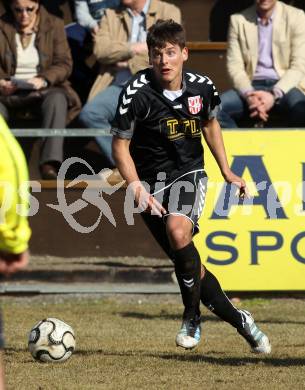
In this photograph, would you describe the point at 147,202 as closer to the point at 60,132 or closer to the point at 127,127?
the point at 127,127

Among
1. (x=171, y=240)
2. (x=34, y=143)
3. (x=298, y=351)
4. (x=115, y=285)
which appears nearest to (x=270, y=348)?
(x=298, y=351)

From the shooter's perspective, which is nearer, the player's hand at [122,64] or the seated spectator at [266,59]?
the seated spectator at [266,59]

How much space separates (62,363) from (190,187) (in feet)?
4.61

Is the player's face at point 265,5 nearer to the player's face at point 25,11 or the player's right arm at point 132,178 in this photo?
the player's face at point 25,11

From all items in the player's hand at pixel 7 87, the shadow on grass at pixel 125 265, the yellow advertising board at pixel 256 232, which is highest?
the player's hand at pixel 7 87

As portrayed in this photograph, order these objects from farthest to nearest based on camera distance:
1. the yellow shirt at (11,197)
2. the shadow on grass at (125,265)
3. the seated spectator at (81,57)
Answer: the seated spectator at (81,57)
the shadow on grass at (125,265)
the yellow shirt at (11,197)

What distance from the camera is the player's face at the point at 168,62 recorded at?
721cm

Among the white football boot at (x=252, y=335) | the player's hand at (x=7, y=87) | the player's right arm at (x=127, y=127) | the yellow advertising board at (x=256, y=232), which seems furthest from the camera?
the player's hand at (x=7, y=87)

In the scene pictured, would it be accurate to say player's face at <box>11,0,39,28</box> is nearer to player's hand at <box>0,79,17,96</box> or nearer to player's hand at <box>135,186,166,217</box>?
player's hand at <box>0,79,17,96</box>

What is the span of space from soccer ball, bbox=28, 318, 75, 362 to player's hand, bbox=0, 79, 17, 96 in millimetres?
4342

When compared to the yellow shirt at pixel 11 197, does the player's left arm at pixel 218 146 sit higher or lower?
lower

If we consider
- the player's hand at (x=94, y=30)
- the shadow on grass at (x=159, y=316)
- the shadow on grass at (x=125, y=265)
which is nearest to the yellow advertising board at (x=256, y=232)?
the shadow on grass at (x=159, y=316)

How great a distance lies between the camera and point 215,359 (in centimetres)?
739

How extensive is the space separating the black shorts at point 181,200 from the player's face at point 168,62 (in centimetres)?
65
